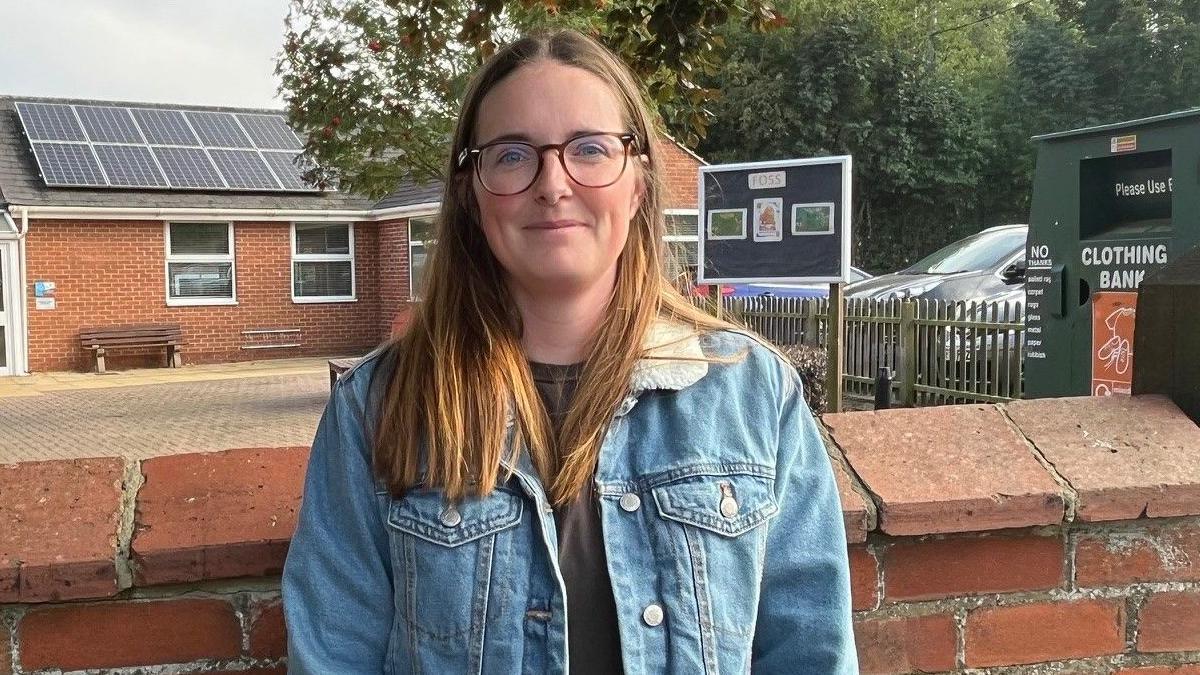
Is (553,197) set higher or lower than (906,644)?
higher

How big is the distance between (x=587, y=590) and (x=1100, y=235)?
18.0ft

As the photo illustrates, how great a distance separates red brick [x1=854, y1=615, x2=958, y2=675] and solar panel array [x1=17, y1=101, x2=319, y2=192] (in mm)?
18183

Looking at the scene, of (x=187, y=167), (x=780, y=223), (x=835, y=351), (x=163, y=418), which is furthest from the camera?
(x=187, y=167)

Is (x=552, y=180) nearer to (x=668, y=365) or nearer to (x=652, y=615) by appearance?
(x=668, y=365)

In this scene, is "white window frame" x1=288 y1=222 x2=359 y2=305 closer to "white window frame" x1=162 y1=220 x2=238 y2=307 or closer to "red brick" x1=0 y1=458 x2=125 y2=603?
"white window frame" x1=162 y1=220 x2=238 y2=307

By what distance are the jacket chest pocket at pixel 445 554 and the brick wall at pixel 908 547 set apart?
0.85 ft

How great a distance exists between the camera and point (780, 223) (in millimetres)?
8250

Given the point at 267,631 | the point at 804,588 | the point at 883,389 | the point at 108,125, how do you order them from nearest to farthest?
1. the point at 804,588
2. the point at 267,631
3. the point at 883,389
4. the point at 108,125

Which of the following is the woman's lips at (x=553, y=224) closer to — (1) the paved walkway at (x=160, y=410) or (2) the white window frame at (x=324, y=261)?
(1) the paved walkway at (x=160, y=410)

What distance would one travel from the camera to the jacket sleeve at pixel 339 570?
1529 millimetres

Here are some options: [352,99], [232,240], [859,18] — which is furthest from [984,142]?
[352,99]

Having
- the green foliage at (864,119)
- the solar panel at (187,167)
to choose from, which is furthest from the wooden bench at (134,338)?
the green foliage at (864,119)

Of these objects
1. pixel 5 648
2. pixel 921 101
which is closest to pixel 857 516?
pixel 5 648

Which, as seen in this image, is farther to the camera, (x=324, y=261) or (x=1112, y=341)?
(x=324, y=261)
